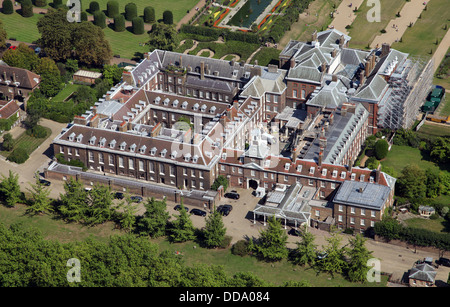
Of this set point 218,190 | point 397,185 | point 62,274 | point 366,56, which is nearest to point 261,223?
point 218,190

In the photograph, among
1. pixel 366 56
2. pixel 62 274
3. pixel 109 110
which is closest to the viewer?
pixel 62 274

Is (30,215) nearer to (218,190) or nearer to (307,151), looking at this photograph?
(218,190)

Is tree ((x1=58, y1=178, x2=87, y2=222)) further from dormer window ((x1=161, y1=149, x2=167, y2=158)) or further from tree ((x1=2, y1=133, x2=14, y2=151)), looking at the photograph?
tree ((x1=2, y1=133, x2=14, y2=151))

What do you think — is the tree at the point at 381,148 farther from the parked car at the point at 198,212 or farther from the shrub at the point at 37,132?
the shrub at the point at 37,132

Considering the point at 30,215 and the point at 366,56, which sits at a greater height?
the point at 366,56

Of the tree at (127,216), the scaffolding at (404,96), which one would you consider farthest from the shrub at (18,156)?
the scaffolding at (404,96)

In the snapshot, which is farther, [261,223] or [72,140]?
[72,140]
